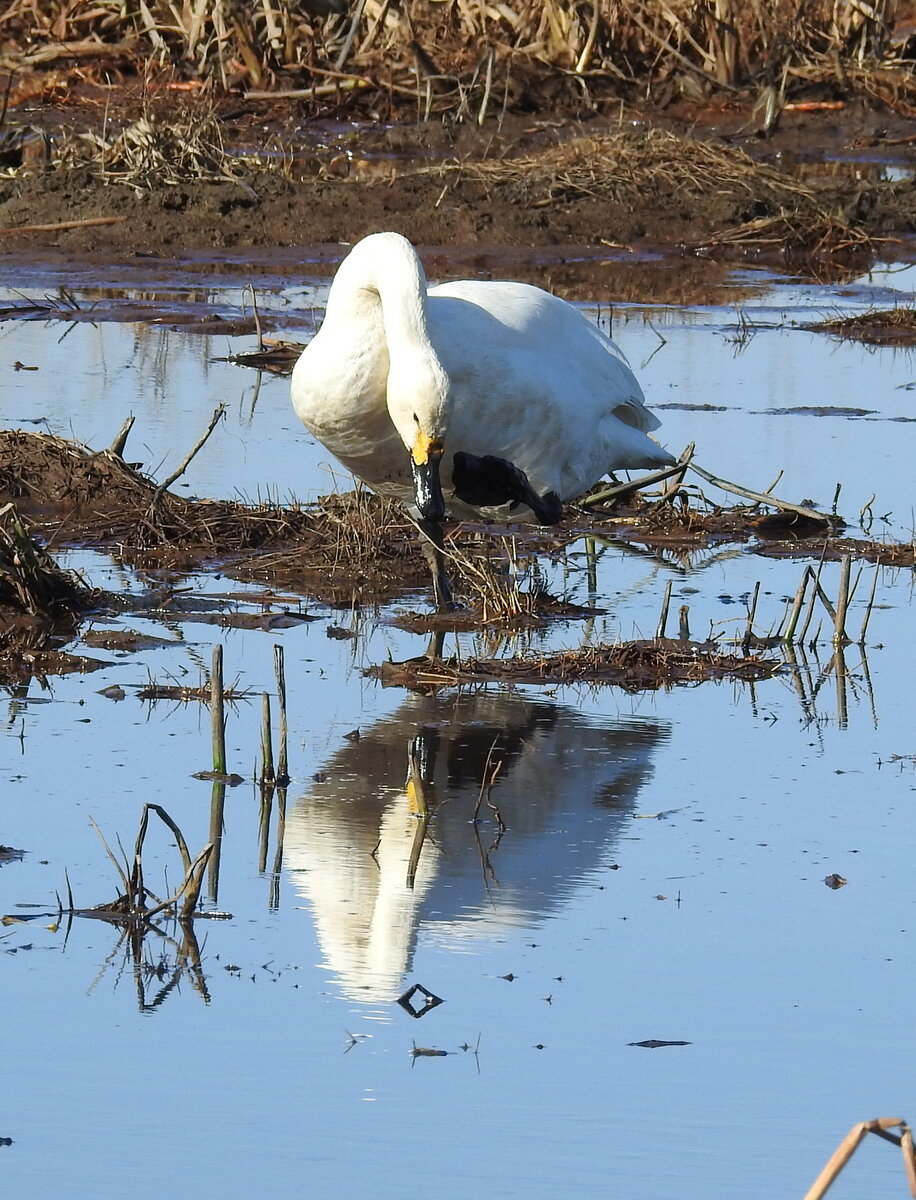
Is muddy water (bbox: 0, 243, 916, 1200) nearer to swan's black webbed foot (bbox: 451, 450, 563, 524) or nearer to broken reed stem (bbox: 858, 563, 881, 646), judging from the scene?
broken reed stem (bbox: 858, 563, 881, 646)

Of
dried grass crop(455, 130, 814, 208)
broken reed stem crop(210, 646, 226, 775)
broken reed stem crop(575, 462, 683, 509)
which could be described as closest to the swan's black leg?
broken reed stem crop(575, 462, 683, 509)

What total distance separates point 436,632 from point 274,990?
11.1ft

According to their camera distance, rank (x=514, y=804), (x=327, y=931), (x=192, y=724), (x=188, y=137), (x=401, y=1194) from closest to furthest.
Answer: (x=401, y=1194)
(x=327, y=931)
(x=514, y=804)
(x=192, y=724)
(x=188, y=137)

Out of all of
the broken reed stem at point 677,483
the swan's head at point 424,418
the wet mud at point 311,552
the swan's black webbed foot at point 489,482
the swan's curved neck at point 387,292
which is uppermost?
the swan's curved neck at point 387,292

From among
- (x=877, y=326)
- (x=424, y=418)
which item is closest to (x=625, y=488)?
(x=424, y=418)

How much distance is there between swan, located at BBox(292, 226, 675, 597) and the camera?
741cm

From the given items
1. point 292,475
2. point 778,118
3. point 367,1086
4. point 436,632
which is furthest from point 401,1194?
point 778,118

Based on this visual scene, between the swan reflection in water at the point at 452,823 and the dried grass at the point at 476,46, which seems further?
the dried grass at the point at 476,46

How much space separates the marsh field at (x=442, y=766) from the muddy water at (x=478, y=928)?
1 centimetres

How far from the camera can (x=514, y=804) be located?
598cm

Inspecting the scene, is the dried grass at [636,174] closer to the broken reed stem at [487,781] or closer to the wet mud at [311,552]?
the wet mud at [311,552]

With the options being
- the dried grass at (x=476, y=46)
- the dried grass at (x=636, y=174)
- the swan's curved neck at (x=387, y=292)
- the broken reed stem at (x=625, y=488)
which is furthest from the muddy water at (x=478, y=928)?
the dried grass at (x=476, y=46)

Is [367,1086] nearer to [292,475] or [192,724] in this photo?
[192,724]

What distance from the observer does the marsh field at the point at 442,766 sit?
4.14 metres
